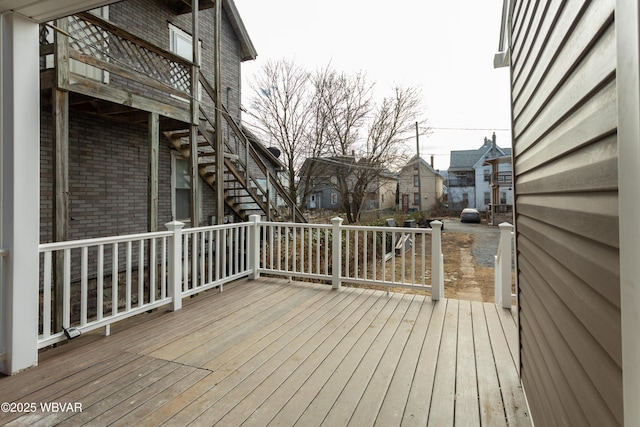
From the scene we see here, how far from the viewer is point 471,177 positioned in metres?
31.4

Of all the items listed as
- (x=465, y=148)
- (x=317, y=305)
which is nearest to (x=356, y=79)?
(x=317, y=305)

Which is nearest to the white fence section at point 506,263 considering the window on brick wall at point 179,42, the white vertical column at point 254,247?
the white vertical column at point 254,247

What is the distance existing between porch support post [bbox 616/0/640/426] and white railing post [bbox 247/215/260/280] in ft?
15.6

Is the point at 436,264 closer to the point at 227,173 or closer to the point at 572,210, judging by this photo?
the point at 572,210

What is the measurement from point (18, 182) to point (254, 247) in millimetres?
3119

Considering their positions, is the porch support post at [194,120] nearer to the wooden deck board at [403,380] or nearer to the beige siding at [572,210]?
the wooden deck board at [403,380]

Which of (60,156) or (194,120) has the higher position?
(194,120)

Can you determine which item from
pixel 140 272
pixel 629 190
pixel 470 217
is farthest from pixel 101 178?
pixel 470 217

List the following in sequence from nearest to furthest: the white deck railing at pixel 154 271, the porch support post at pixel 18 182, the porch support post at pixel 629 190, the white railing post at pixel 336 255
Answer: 1. the porch support post at pixel 629 190
2. the porch support post at pixel 18 182
3. the white deck railing at pixel 154 271
4. the white railing post at pixel 336 255

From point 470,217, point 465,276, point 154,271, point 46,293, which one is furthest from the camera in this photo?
point 470,217

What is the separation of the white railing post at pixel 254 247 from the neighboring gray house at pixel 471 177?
26421 mm

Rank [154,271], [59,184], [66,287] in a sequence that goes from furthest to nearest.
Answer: [154,271] → [59,184] → [66,287]

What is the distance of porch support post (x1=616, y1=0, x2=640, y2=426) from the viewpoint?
54cm

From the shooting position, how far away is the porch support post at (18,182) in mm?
2273
